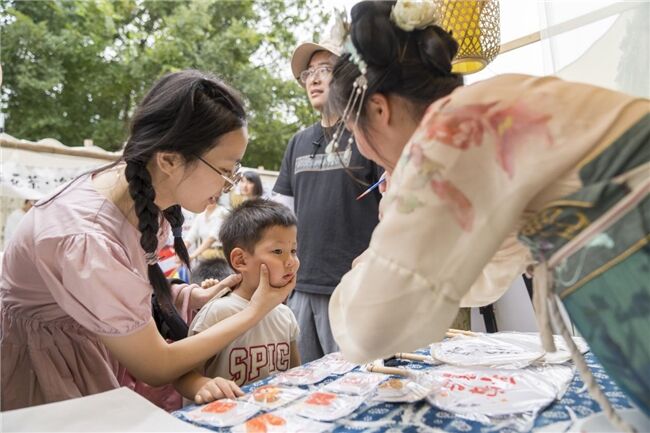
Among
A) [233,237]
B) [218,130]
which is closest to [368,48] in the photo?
[218,130]

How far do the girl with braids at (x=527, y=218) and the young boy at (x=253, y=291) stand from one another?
0.77m

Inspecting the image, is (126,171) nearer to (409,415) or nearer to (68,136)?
(409,415)

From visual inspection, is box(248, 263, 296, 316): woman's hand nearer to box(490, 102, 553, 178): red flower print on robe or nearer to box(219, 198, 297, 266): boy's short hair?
box(219, 198, 297, 266): boy's short hair

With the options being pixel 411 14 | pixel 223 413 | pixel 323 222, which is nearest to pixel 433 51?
pixel 411 14

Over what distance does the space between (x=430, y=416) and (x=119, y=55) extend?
5.95 meters

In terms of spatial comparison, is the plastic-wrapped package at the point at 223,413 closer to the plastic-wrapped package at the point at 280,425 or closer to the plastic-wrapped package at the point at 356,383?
the plastic-wrapped package at the point at 280,425

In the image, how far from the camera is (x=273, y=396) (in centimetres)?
91

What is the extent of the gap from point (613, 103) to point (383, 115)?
1.31 ft

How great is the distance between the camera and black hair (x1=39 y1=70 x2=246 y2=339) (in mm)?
1173

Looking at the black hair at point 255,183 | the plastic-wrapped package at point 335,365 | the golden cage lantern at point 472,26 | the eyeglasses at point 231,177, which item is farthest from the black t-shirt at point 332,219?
the black hair at point 255,183

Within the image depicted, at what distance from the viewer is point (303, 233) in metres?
2.12

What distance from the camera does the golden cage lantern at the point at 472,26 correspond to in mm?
1751

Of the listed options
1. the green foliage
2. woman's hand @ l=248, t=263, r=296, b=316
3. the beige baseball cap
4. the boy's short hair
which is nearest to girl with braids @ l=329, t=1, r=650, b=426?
woman's hand @ l=248, t=263, r=296, b=316

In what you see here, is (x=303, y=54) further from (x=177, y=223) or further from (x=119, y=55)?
(x=119, y=55)
